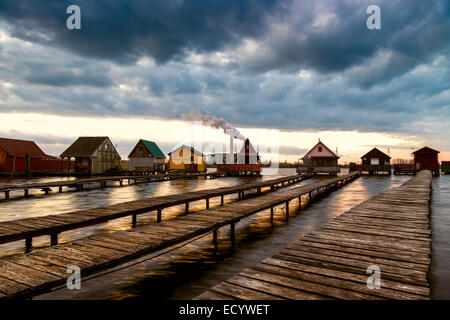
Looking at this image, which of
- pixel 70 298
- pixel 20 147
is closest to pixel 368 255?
pixel 70 298

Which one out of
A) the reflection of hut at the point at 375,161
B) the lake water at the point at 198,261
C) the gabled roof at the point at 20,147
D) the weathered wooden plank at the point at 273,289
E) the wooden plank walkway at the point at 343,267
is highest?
the gabled roof at the point at 20,147

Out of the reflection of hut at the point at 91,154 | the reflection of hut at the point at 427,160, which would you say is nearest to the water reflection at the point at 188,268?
the reflection of hut at the point at 91,154

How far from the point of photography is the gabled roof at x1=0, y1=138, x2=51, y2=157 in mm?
42828

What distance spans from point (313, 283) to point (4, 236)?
269 inches

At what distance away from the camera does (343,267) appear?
434 cm

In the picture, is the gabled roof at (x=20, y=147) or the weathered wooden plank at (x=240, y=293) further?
the gabled roof at (x=20, y=147)

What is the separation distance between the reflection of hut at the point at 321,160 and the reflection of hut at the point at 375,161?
7204mm

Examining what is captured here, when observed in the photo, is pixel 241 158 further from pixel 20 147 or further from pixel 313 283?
pixel 313 283

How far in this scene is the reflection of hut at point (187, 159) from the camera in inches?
2287

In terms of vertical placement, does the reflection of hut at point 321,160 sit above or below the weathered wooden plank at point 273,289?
above

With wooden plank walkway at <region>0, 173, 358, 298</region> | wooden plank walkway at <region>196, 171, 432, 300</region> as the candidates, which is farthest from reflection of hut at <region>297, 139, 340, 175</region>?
wooden plank walkway at <region>0, 173, 358, 298</region>

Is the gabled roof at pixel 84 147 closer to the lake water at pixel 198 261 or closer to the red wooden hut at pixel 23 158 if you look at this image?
the red wooden hut at pixel 23 158
